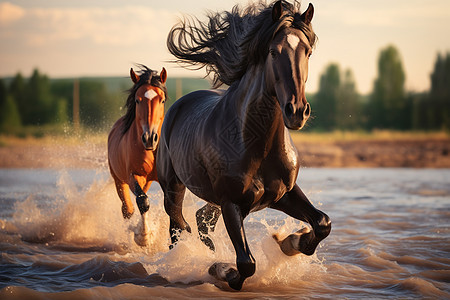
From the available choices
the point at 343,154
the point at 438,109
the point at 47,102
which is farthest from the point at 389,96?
the point at 47,102

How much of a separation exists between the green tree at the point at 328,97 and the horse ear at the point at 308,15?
97.1ft

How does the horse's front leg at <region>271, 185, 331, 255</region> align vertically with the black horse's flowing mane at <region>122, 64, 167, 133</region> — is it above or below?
below

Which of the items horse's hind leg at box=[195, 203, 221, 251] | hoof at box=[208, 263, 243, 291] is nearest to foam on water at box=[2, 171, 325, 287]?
horse's hind leg at box=[195, 203, 221, 251]

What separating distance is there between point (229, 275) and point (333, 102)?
149ft

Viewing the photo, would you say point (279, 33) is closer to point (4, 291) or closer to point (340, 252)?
point (4, 291)

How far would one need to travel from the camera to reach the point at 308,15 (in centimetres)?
377

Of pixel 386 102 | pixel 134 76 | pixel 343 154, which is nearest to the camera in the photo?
pixel 134 76

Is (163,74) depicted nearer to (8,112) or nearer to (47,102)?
(8,112)

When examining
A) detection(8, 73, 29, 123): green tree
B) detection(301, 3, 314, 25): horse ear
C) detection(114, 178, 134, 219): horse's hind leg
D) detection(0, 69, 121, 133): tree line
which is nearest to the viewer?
detection(301, 3, 314, 25): horse ear

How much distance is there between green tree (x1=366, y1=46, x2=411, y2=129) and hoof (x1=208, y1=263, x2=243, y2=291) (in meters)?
35.1

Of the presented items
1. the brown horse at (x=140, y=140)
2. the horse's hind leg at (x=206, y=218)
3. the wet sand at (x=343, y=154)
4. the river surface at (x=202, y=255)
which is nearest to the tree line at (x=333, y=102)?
the wet sand at (x=343, y=154)

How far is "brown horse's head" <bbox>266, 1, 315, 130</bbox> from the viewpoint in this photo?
337 centimetres

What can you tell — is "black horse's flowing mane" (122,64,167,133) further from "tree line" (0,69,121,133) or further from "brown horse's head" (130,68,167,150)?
"tree line" (0,69,121,133)

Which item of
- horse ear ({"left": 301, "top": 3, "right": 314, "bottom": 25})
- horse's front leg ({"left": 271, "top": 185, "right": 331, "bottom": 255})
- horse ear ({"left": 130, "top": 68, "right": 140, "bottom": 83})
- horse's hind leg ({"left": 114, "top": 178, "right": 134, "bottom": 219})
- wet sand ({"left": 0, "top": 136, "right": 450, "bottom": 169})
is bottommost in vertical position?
wet sand ({"left": 0, "top": 136, "right": 450, "bottom": 169})
